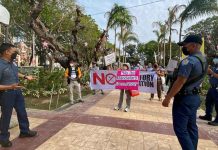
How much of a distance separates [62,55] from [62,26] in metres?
18.7

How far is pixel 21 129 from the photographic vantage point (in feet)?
22.2

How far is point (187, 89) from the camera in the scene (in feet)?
16.7

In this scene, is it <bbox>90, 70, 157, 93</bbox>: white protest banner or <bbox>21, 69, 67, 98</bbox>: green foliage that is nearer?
<bbox>90, 70, 157, 93</bbox>: white protest banner

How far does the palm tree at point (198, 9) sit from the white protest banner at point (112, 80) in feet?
31.9

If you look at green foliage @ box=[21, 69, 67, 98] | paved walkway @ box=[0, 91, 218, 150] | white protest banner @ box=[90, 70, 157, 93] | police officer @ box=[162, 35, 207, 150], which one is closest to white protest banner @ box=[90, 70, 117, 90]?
white protest banner @ box=[90, 70, 157, 93]

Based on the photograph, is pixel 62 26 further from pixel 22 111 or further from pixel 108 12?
pixel 22 111

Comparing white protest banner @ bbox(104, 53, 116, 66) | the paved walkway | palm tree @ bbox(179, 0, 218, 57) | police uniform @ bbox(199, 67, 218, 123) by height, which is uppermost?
palm tree @ bbox(179, 0, 218, 57)

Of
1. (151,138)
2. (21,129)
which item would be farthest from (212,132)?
(21,129)

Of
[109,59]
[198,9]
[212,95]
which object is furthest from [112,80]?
[198,9]

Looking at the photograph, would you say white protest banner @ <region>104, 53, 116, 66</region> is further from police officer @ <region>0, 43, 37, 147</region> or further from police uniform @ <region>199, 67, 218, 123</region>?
police officer @ <region>0, 43, 37, 147</region>

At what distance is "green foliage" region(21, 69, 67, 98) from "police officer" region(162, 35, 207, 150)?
8673mm

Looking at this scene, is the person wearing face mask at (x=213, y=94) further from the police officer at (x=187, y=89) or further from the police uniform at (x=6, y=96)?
the police uniform at (x=6, y=96)

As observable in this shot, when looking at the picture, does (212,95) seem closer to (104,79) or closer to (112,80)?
(112,80)

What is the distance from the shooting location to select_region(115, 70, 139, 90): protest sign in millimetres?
12078
